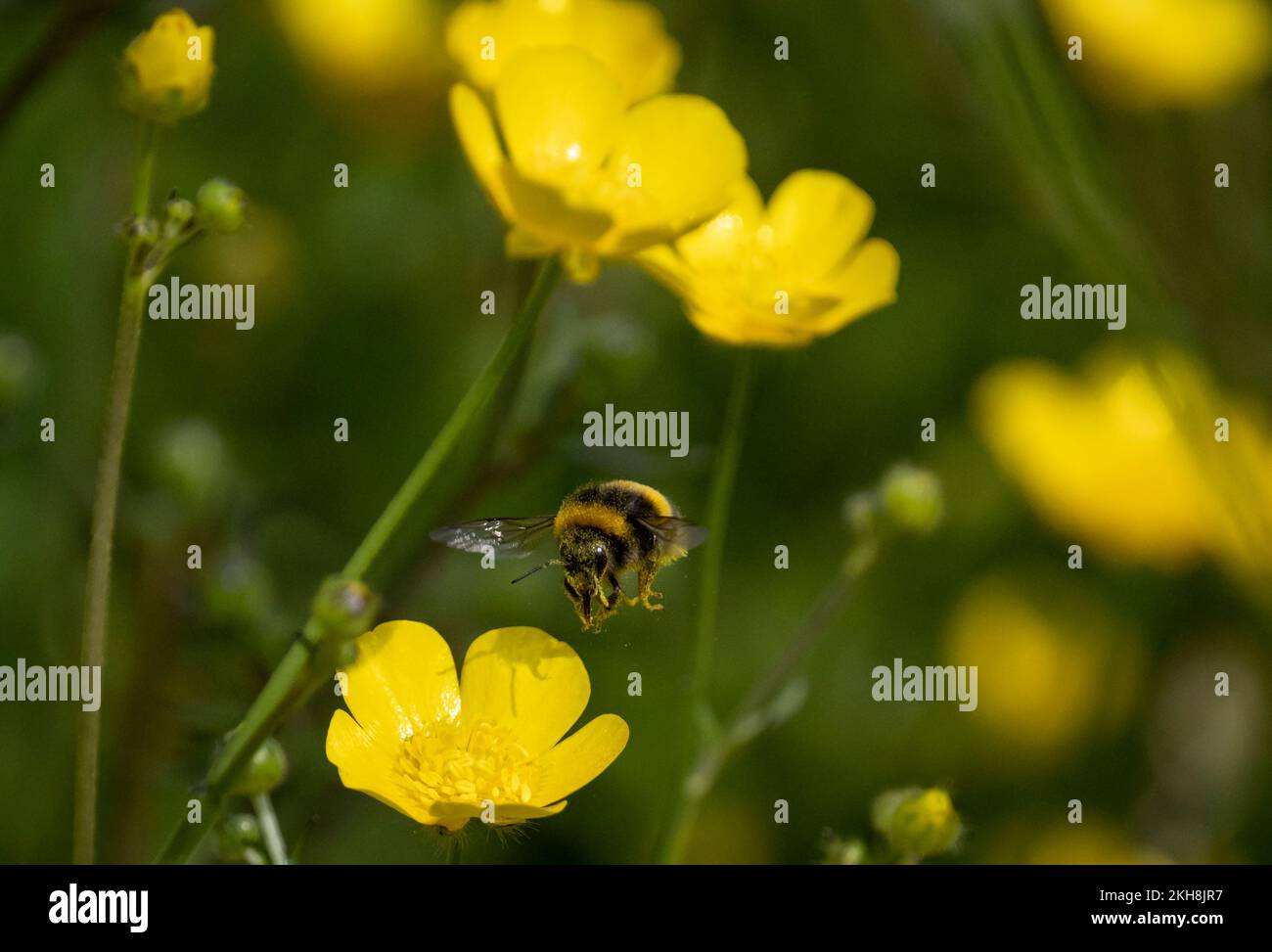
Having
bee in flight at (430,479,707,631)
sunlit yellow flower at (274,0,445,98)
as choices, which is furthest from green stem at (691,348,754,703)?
sunlit yellow flower at (274,0,445,98)

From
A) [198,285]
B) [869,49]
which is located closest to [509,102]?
[198,285]

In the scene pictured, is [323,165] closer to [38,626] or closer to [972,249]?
[38,626]

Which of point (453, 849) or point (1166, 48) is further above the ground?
point (1166, 48)

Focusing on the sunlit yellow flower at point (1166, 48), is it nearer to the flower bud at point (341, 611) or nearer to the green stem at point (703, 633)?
the green stem at point (703, 633)

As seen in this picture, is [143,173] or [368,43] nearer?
[143,173]

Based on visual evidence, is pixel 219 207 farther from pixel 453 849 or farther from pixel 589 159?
pixel 453 849

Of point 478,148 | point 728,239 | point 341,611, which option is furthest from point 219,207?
point 728,239
